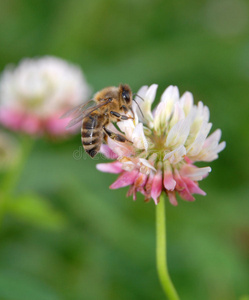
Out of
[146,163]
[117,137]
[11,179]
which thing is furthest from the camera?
[11,179]

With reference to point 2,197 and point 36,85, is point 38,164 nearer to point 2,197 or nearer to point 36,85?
point 36,85

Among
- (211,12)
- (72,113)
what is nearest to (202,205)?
(72,113)

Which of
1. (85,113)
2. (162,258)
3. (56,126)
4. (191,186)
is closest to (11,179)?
(56,126)

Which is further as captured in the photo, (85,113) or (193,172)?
(85,113)

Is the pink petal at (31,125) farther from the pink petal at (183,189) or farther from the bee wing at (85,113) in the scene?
the pink petal at (183,189)

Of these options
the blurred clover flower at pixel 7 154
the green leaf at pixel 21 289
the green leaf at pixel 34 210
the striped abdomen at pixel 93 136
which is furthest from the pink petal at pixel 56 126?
the striped abdomen at pixel 93 136

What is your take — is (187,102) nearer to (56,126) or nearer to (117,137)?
(117,137)

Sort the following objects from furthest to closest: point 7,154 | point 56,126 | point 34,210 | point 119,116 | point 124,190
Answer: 1. point 124,190
2. point 56,126
3. point 7,154
4. point 34,210
5. point 119,116
